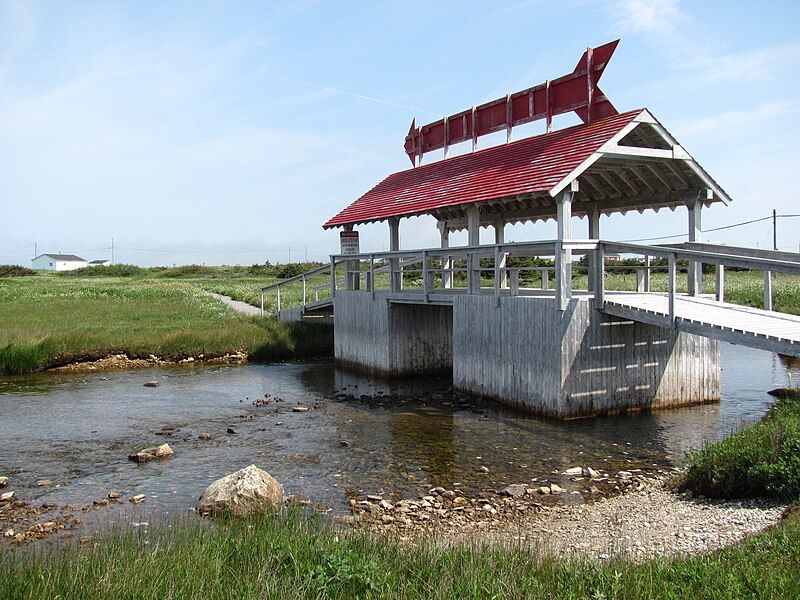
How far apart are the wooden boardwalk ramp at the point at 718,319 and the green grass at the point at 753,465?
1.35 metres

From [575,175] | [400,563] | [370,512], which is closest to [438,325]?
[575,175]

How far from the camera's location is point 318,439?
13500mm

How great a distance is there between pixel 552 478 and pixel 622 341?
476cm

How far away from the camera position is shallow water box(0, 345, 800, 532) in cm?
1079

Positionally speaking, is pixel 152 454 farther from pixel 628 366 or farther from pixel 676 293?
pixel 676 293

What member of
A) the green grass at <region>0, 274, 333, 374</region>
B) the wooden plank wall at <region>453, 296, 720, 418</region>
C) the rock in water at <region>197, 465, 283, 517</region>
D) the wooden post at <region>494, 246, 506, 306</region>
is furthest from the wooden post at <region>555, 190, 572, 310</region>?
the green grass at <region>0, 274, 333, 374</region>

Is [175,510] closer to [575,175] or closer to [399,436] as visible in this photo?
[399,436]

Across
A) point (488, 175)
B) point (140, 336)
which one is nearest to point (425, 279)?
point (488, 175)

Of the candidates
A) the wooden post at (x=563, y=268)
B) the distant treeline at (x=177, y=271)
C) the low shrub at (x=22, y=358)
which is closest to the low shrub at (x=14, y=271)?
the distant treeline at (x=177, y=271)

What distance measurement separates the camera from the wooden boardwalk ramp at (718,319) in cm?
1067

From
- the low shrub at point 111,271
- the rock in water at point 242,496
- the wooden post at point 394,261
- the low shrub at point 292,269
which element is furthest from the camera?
the low shrub at point 111,271

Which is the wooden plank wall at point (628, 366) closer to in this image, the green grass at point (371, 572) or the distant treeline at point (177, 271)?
the green grass at point (371, 572)

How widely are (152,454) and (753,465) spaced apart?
940 cm

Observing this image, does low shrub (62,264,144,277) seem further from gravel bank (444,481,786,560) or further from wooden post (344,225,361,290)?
gravel bank (444,481,786,560)
